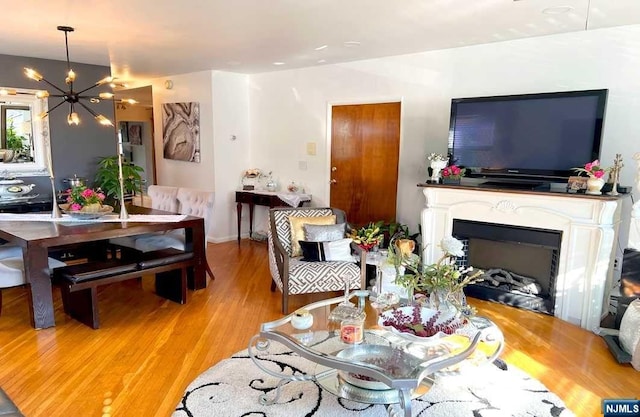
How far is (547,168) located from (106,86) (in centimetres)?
567

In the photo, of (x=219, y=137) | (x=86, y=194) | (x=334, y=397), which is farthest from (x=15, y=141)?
(x=334, y=397)

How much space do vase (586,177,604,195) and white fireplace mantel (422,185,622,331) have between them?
55mm

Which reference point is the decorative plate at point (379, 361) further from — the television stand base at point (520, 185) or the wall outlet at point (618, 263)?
the wall outlet at point (618, 263)

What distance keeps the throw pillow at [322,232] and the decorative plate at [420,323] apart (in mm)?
1455

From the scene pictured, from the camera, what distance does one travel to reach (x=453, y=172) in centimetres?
390

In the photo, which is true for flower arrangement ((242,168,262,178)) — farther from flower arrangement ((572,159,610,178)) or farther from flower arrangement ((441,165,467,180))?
flower arrangement ((572,159,610,178))

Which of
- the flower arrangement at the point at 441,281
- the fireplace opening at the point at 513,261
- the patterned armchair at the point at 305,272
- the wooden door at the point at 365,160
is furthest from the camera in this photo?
the wooden door at the point at 365,160

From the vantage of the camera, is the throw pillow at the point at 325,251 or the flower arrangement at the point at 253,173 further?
the flower arrangement at the point at 253,173

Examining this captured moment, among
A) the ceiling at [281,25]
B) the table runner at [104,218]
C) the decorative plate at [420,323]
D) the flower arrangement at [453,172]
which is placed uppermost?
the ceiling at [281,25]

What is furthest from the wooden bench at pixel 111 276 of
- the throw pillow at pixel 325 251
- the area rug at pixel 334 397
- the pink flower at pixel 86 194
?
the area rug at pixel 334 397

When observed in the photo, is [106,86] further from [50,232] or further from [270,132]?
[50,232]

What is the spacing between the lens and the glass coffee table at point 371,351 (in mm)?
1962

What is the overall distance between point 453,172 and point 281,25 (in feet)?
6.62

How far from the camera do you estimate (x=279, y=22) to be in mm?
3396
